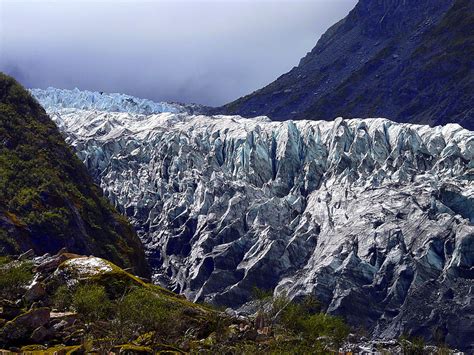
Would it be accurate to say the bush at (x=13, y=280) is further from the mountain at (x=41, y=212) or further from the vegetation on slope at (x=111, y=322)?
the mountain at (x=41, y=212)

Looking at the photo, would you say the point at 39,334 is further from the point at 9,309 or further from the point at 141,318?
the point at 141,318

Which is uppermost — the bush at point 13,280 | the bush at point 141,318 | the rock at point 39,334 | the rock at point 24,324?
the bush at point 13,280

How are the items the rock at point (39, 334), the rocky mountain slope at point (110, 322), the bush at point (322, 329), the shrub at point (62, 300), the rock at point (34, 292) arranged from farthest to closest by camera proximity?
1. the bush at point (322, 329)
2. the rock at point (34, 292)
3. the shrub at point (62, 300)
4. the rocky mountain slope at point (110, 322)
5. the rock at point (39, 334)

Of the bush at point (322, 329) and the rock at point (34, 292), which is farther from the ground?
the rock at point (34, 292)

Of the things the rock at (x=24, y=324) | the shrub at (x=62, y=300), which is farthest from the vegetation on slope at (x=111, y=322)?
the shrub at (x=62, y=300)

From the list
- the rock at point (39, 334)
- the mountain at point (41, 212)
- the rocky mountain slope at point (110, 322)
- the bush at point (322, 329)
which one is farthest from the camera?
the mountain at point (41, 212)

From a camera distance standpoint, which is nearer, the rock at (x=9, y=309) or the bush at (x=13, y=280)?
the rock at (x=9, y=309)

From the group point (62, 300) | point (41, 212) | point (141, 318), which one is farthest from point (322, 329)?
point (41, 212)

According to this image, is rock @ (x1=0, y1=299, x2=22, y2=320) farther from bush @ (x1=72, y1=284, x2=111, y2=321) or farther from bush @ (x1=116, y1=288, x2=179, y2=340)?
bush @ (x1=116, y1=288, x2=179, y2=340)
